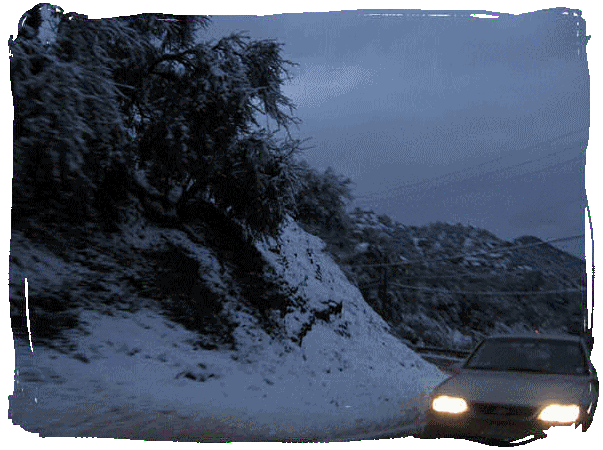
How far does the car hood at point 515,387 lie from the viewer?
191 inches

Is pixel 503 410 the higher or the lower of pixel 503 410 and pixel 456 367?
the lower

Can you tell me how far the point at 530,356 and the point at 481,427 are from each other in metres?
0.69

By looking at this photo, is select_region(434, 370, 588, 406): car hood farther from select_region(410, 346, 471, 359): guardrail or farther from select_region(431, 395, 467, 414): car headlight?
select_region(410, 346, 471, 359): guardrail

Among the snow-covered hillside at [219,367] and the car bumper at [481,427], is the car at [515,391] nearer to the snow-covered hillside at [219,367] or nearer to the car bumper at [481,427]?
the car bumper at [481,427]

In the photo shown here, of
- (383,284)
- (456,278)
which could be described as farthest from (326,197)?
(456,278)

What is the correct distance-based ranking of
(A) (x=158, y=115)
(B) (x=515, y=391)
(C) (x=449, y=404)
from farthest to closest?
(A) (x=158, y=115) < (C) (x=449, y=404) < (B) (x=515, y=391)

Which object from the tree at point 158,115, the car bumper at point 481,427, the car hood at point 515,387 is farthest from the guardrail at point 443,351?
Answer: the tree at point 158,115

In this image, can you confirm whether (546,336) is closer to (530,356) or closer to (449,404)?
(530,356)

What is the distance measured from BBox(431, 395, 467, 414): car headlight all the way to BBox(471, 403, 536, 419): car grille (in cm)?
8

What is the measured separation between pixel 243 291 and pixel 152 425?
1240 mm

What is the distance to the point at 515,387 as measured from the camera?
4.97 m

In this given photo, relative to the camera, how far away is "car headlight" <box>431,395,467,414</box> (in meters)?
5.00

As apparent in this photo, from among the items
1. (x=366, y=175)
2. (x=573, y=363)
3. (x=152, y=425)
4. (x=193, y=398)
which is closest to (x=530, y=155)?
(x=366, y=175)


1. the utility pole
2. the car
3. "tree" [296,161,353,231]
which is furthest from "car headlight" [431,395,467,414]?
"tree" [296,161,353,231]
